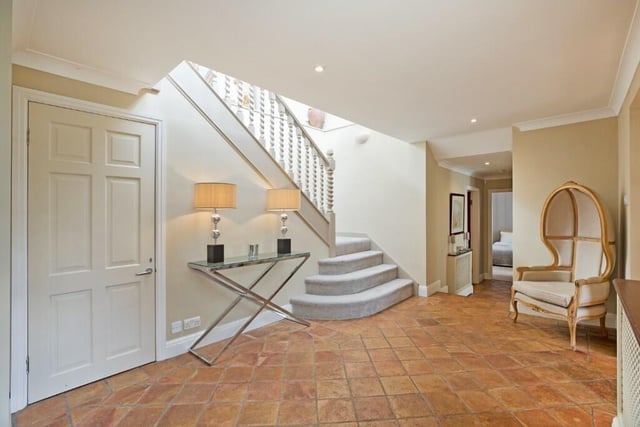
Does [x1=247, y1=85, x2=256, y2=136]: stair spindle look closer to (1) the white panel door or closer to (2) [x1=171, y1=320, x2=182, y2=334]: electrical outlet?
(1) the white panel door

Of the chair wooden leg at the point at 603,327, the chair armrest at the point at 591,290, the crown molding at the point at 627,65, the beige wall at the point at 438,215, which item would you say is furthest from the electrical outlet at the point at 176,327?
the chair wooden leg at the point at 603,327

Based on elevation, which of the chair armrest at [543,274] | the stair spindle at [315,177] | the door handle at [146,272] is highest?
the stair spindle at [315,177]

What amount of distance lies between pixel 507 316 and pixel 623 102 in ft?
8.71

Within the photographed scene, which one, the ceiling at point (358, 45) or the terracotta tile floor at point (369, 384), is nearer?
the ceiling at point (358, 45)

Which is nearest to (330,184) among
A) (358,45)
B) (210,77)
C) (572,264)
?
(210,77)

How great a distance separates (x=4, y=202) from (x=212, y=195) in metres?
1.63

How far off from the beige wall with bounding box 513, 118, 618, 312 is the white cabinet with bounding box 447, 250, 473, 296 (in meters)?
1.38

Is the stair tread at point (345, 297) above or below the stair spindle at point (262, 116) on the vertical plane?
below

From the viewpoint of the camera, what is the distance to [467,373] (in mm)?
2566

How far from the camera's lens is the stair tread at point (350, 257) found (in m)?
4.44

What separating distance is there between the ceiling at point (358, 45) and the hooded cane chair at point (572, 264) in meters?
1.17

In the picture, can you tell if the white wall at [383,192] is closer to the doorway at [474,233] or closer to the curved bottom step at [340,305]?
the curved bottom step at [340,305]

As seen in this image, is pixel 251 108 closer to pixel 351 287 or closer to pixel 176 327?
pixel 176 327

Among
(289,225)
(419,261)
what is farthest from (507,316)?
(289,225)
